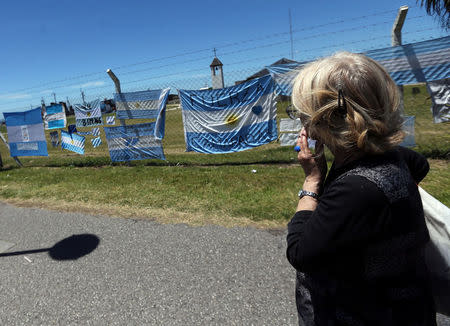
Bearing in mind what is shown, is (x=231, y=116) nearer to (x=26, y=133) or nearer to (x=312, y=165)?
(x=312, y=165)

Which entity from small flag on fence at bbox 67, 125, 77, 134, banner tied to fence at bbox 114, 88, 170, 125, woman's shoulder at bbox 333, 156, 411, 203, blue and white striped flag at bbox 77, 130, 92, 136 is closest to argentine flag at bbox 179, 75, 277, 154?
banner tied to fence at bbox 114, 88, 170, 125

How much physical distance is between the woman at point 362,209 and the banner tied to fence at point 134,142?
683 cm

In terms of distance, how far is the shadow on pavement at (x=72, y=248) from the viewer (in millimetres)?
3395

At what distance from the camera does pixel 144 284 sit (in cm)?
277

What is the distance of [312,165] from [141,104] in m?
6.86

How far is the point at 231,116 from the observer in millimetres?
7211

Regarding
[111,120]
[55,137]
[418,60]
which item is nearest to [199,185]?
[111,120]

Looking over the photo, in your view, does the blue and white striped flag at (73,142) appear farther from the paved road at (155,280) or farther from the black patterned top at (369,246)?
the black patterned top at (369,246)

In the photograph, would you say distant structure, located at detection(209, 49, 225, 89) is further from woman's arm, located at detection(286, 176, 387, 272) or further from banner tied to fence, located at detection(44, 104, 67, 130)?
woman's arm, located at detection(286, 176, 387, 272)

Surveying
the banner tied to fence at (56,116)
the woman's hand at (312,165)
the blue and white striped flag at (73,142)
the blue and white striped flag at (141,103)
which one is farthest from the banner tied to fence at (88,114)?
the woman's hand at (312,165)

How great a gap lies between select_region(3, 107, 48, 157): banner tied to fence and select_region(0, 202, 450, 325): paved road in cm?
600

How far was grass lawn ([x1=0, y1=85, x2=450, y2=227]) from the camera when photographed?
4.23m

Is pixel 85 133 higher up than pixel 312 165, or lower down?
lower down

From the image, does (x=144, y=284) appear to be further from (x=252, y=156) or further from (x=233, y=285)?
(x=252, y=156)
